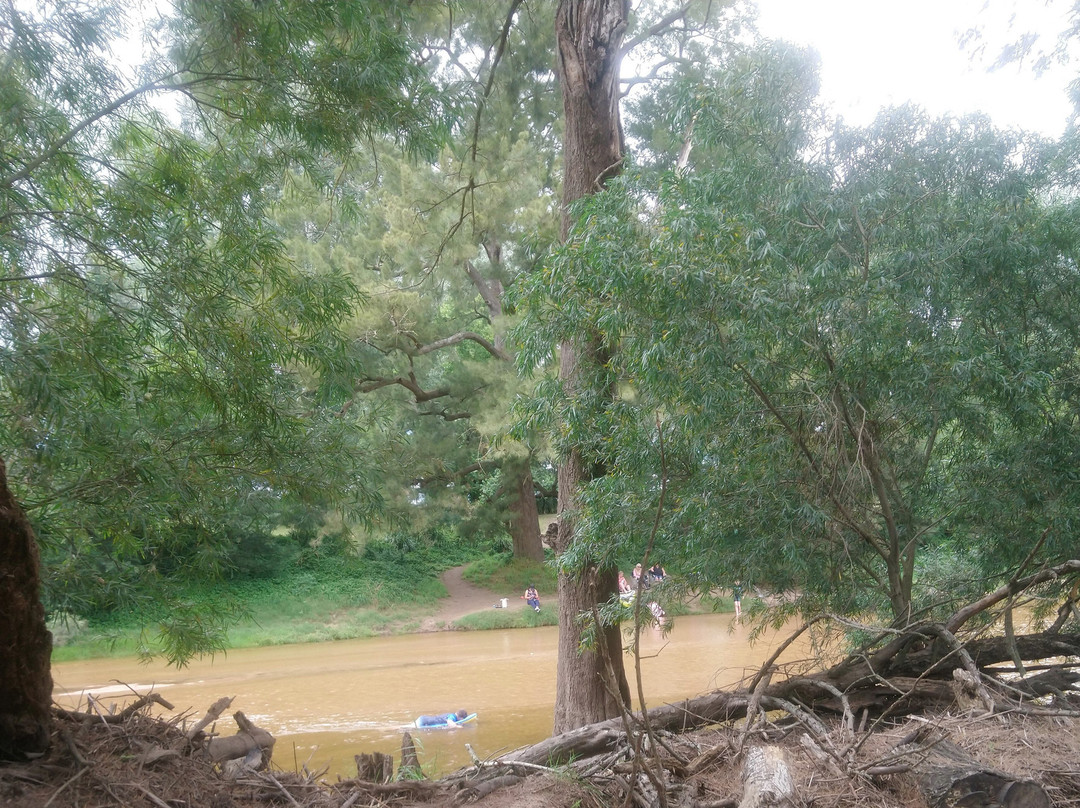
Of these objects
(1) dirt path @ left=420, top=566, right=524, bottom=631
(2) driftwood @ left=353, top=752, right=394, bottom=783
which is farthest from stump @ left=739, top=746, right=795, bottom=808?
(1) dirt path @ left=420, top=566, right=524, bottom=631

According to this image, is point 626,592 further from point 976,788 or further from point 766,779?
point 976,788

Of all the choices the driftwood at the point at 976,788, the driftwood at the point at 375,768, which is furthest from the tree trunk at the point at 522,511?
the driftwood at the point at 976,788

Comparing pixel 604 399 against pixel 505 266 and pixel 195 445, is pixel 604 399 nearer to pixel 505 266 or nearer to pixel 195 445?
pixel 195 445

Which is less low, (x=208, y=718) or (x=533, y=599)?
(x=208, y=718)

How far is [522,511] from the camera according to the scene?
23.5 meters

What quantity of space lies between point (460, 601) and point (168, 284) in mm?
21617

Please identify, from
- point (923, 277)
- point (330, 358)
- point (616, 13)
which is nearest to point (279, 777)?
point (330, 358)

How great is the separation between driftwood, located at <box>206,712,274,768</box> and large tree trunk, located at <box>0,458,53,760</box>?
892 mm

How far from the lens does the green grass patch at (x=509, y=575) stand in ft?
81.3

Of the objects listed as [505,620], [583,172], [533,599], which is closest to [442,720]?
[583,172]

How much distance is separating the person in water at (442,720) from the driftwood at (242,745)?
7.49 m

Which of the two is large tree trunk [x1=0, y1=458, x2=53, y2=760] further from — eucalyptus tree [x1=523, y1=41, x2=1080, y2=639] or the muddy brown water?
the muddy brown water

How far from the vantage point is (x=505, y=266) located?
58.3 feet

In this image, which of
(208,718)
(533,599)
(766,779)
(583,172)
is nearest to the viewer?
(766,779)
